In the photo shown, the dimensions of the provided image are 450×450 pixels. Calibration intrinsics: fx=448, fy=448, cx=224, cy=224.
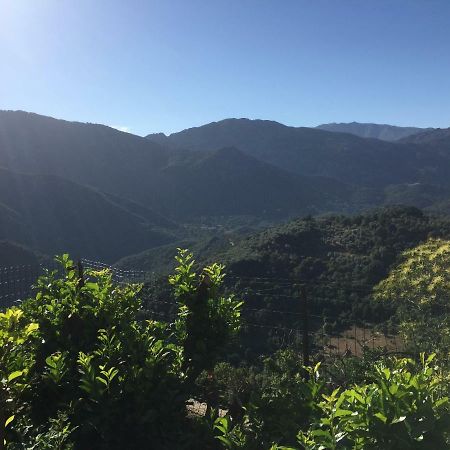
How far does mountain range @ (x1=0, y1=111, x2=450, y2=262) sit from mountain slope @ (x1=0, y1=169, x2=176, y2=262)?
196 millimetres

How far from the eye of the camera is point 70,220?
264 ft

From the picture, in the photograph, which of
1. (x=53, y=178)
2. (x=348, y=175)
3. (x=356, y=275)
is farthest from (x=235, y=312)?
(x=348, y=175)

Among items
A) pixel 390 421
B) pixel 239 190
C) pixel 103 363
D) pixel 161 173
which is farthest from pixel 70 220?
pixel 390 421

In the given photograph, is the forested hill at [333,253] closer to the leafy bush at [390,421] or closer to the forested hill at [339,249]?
the forested hill at [339,249]

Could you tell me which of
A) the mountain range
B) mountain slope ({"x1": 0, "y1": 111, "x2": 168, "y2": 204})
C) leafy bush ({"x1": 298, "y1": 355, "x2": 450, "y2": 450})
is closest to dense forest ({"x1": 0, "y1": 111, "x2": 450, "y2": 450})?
leafy bush ({"x1": 298, "y1": 355, "x2": 450, "y2": 450})

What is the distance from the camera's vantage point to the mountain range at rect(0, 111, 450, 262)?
7831cm

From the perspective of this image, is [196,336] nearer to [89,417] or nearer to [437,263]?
[89,417]

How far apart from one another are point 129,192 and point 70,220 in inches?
1843

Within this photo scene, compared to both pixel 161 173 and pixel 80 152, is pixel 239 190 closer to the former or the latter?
pixel 161 173

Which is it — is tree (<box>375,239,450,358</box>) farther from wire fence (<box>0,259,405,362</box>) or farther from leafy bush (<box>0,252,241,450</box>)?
leafy bush (<box>0,252,241,450</box>)

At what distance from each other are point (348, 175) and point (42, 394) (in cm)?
19803

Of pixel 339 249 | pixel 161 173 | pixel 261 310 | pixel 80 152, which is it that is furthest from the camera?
pixel 161 173

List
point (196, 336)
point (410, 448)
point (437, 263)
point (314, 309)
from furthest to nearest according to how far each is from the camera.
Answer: point (314, 309), point (437, 263), point (196, 336), point (410, 448)

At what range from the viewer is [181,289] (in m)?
3.64
